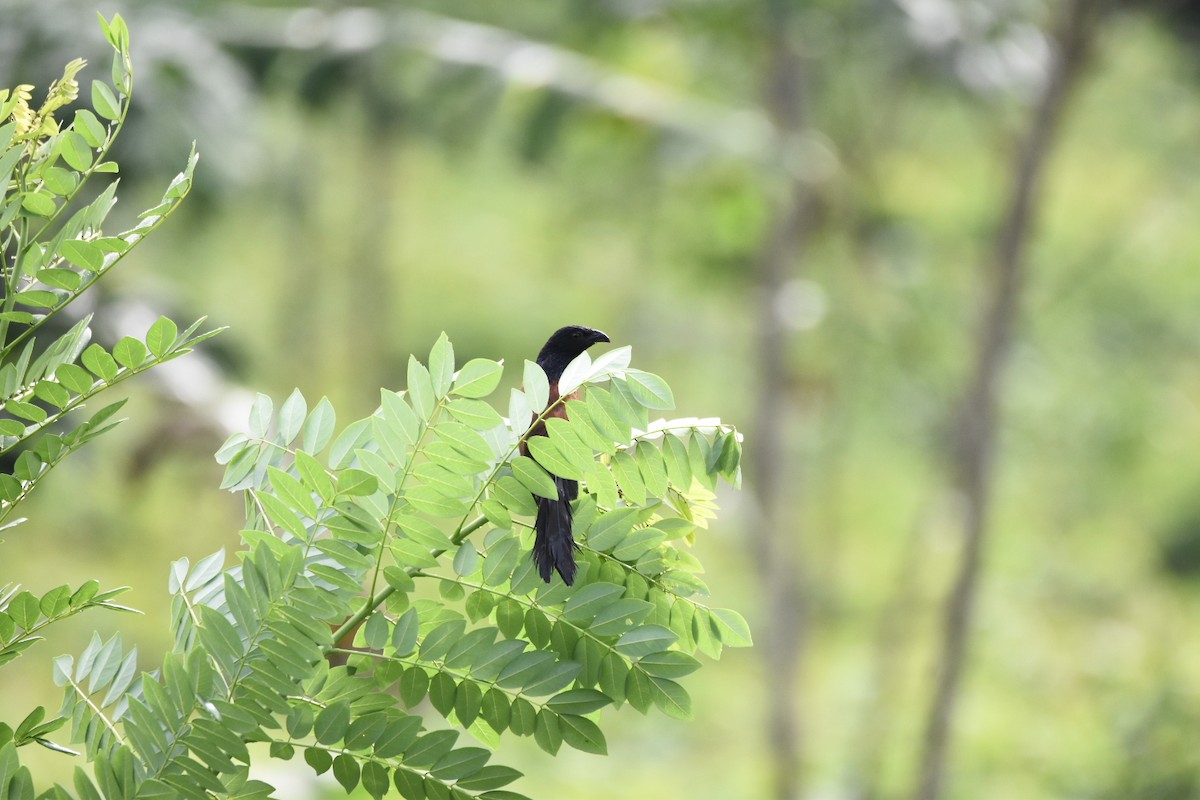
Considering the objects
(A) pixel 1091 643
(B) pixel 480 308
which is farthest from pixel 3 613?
(B) pixel 480 308

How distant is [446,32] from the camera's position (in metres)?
3.54

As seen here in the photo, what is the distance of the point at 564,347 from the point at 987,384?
2804 mm

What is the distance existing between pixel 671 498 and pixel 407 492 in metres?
0.21

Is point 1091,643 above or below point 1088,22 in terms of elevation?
below

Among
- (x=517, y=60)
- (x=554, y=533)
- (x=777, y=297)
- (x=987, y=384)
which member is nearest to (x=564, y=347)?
(x=554, y=533)

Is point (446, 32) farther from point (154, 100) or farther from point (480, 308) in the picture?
point (480, 308)

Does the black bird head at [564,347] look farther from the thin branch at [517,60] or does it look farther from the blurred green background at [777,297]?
the thin branch at [517,60]

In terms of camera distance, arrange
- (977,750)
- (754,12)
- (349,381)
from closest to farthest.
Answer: (754,12) < (977,750) < (349,381)

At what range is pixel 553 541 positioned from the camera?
0.76 metres

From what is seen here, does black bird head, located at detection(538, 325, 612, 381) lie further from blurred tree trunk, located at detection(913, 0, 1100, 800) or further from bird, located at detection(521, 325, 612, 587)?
blurred tree trunk, located at detection(913, 0, 1100, 800)

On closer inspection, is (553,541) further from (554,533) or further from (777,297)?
(777,297)

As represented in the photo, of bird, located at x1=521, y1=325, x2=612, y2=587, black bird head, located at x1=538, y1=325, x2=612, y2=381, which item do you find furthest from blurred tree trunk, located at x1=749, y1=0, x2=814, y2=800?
bird, located at x1=521, y1=325, x2=612, y2=587

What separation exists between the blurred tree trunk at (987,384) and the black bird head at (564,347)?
2.71m

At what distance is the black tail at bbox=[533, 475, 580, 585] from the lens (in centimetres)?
75
